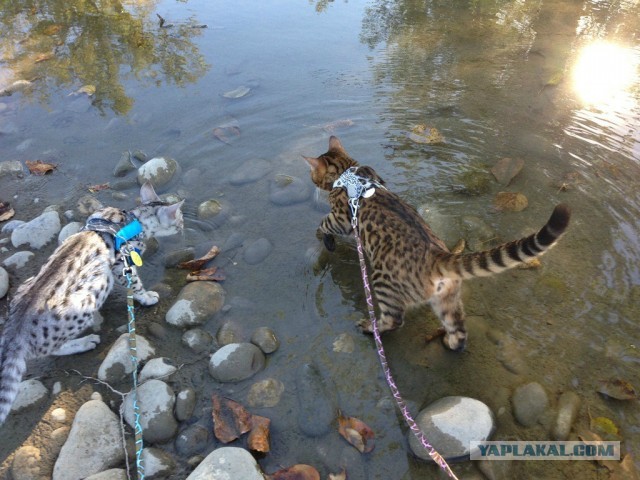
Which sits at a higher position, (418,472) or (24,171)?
(24,171)

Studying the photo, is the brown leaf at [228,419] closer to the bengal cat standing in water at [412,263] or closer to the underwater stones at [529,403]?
the bengal cat standing in water at [412,263]

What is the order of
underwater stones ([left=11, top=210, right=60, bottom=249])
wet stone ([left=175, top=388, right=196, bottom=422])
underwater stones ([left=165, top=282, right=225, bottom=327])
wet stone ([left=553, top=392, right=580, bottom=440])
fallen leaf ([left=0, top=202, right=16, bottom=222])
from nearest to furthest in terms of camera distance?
wet stone ([left=553, top=392, right=580, bottom=440])
wet stone ([left=175, top=388, right=196, bottom=422])
underwater stones ([left=165, top=282, right=225, bottom=327])
underwater stones ([left=11, top=210, right=60, bottom=249])
fallen leaf ([left=0, top=202, right=16, bottom=222])

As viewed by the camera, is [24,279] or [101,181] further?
[101,181]

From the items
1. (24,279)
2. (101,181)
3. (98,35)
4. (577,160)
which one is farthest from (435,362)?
(98,35)

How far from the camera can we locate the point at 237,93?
8.59m

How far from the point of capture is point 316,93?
846 cm

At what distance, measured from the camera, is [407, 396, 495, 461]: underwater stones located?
135 inches

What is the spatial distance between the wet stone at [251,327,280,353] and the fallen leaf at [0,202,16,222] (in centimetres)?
439

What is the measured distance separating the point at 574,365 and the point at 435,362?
4.32 ft

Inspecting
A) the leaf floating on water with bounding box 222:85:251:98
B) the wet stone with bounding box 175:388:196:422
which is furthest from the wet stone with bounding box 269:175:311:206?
the wet stone with bounding box 175:388:196:422

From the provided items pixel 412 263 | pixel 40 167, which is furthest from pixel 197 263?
pixel 40 167

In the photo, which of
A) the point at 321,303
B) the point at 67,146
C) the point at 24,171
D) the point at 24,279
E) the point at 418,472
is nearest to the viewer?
the point at 418,472

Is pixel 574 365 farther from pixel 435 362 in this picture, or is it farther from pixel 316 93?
pixel 316 93

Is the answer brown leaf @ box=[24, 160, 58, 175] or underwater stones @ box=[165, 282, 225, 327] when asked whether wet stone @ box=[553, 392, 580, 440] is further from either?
brown leaf @ box=[24, 160, 58, 175]
